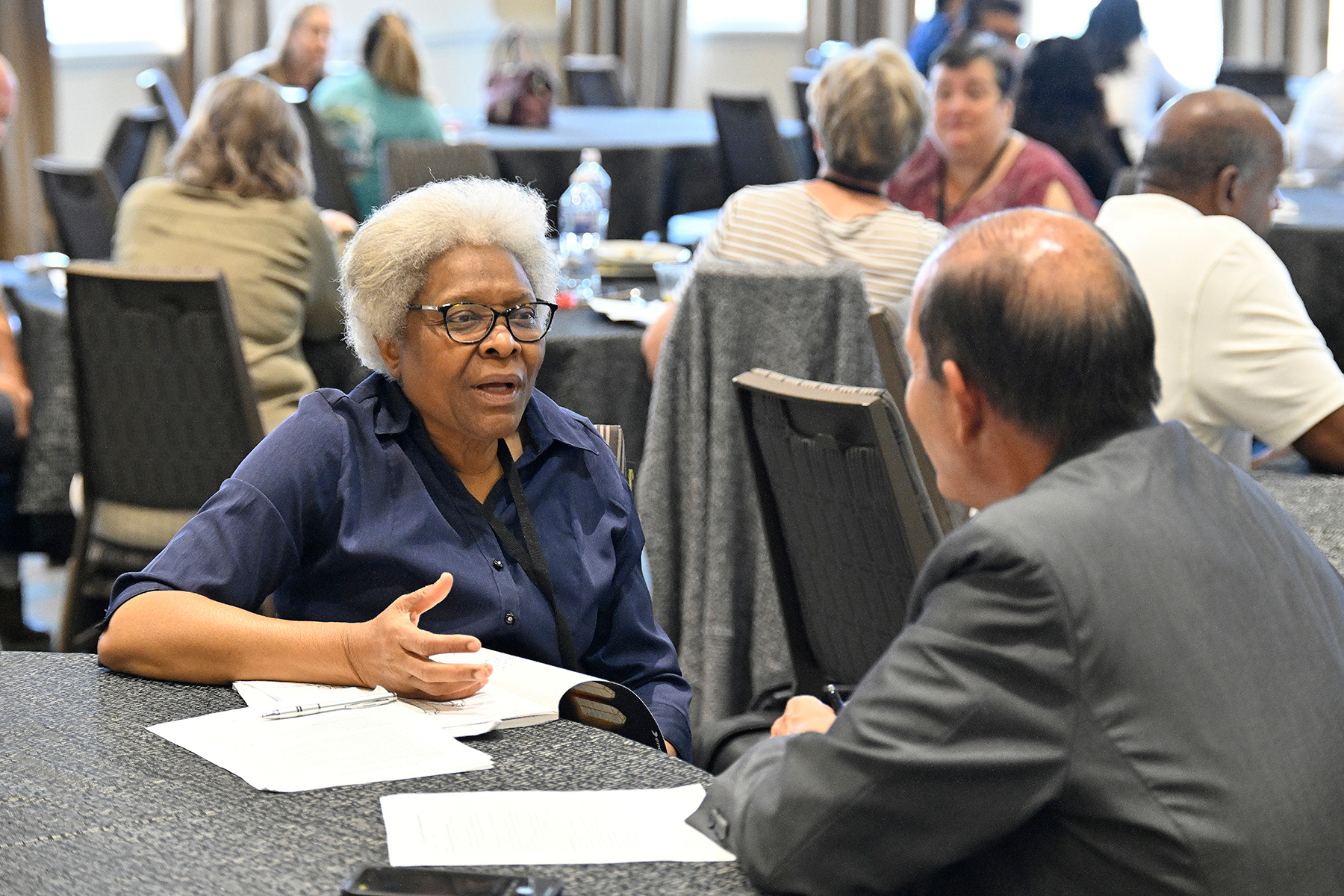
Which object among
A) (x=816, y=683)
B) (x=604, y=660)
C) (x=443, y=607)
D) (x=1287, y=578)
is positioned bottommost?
(x=816, y=683)

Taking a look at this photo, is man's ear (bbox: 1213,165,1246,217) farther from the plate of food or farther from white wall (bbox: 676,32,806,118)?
white wall (bbox: 676,32,806,118)

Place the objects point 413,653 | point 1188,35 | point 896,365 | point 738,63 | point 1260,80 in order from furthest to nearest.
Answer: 1. point 1188,35
2. point 738,63
3. point 1260,80
4. point 896,365
5. point 413,653

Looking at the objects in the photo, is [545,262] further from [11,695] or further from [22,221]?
[22,221]

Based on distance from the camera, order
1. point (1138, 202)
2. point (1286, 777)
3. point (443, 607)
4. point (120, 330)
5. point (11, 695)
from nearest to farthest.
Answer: point (1286, 777) < point (11, 695) < point (443, 607) < point (1138, 202) < point (120, 330)

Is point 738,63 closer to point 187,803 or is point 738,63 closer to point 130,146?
point 130,146

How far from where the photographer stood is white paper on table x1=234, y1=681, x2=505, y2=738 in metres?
1.46

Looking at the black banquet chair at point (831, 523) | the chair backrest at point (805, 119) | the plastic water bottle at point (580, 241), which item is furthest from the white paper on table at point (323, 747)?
the chair backrest at point (805, 119)

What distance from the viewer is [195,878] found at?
1.14m

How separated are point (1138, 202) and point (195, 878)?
2108mm

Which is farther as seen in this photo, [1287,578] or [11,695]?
[11,695]

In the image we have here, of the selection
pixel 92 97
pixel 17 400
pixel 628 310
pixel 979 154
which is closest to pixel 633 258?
pixel 628 310

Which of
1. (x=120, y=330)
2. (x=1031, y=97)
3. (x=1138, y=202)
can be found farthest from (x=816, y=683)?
(x=1031, y=97)

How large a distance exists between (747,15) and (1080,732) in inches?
415

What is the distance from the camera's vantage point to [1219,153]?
2672 mm
